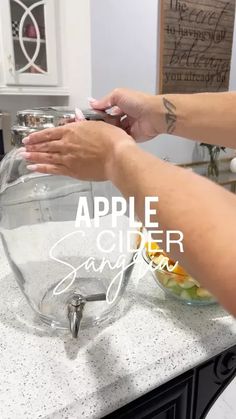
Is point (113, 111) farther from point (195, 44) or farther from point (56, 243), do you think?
point (195, 44)

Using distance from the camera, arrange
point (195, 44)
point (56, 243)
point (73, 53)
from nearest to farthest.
→ 1. point (56, 243)
2. point (73, 53)
3. point (195, 44)

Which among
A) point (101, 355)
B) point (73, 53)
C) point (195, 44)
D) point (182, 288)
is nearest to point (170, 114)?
point (182, 288)

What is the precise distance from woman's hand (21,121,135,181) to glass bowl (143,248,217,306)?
20 centimetres

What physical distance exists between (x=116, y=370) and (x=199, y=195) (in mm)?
248

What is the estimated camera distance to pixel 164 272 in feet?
1.71

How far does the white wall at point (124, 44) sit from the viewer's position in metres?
1.57

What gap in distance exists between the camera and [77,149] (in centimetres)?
42

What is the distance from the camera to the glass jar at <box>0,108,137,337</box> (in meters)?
0.48

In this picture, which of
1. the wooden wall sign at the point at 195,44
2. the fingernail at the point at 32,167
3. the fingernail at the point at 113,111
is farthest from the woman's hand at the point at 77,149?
the wooden wall sign at the point at 195,44

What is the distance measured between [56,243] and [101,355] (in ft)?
0.64

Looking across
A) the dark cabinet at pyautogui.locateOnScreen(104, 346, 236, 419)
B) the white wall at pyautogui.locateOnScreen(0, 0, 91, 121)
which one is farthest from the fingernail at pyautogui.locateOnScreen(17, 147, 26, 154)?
the white wall at pyautogui.locateOnScreen(0, 0, 91, 121)

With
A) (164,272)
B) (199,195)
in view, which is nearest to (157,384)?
(164,272)

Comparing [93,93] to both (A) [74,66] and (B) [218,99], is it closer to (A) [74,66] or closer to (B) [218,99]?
(A) [74,66]

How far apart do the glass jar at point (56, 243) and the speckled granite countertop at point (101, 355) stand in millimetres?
33
